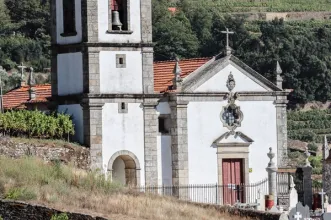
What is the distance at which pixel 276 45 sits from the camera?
301 feet

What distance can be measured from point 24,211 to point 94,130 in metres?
15.1

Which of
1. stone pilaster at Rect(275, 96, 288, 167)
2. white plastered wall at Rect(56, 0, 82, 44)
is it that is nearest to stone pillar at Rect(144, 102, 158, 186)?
white plastered wall at Rect(56, 0, 82, 44)

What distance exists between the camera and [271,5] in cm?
11506

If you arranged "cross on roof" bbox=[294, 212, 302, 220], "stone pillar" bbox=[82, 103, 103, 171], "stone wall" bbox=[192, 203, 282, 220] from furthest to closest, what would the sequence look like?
"stone pillar" bbox=[82, 103, 103, 171], "stone wall" bbox=[192, 203, 282, 220], "cross on roof" bbox=[294, 212, 302, 220]

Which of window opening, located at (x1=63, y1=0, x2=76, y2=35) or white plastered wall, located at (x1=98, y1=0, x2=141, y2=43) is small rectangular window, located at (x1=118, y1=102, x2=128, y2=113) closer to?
white plastered wall, located at (x1=98, y1=0, x2=141, y2=43)

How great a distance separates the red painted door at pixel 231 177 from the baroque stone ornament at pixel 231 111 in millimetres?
1099

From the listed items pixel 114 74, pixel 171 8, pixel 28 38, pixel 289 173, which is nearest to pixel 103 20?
pixel 114 74

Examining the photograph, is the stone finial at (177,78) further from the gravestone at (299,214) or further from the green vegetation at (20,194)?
the gravestone at (299,214)

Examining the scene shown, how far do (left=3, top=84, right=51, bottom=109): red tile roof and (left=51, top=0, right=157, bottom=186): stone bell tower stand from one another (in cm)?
415

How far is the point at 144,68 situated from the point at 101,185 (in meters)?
12.4

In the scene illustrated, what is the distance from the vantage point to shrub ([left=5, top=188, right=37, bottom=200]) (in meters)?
34.3

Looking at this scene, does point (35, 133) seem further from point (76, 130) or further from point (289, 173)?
point (289, 173)

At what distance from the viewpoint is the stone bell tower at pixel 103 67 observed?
159 ft

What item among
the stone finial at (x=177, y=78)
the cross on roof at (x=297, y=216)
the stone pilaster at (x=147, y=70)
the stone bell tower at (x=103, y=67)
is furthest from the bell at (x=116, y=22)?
the cross on roof at (x=297, y=216)
